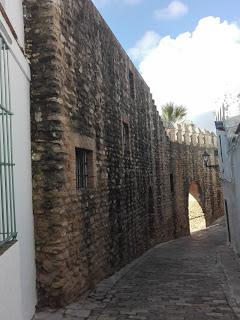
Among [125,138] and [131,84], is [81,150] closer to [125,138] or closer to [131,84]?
[125,138]

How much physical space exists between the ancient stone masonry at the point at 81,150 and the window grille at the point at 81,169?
2 cm

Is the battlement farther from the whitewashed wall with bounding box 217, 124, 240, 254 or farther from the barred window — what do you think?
the barred window

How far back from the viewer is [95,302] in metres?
6.48

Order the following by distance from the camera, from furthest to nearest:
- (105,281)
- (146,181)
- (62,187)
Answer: (146,181), (105,281), (62,187)

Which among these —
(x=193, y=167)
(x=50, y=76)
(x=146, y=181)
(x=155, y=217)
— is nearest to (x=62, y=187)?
(x=50, y=76)

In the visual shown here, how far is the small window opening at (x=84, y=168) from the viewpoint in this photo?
723cm

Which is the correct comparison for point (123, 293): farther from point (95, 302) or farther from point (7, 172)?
point (7, 172)

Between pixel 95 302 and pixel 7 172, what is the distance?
317cm

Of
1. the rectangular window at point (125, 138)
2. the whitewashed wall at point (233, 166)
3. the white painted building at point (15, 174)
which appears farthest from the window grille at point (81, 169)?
the whitewashed wall at point (233, 166)

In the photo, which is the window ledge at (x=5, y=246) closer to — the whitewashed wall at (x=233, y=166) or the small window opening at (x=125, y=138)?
the small window opening at (x=125, y=138)

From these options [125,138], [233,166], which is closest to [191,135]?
[233,166]

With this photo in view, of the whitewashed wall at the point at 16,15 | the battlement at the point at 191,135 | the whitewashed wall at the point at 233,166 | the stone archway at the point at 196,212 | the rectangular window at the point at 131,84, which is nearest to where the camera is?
the whitewashed wall at the point at 16,15

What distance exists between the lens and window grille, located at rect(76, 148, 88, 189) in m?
7.22

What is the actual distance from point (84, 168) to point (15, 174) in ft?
8.59
